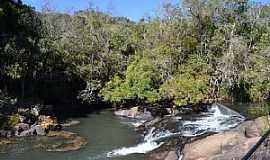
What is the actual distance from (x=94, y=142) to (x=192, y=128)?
544 cm

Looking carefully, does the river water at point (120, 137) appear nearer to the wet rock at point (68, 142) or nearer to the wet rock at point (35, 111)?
the wet rock at point (68, 142)

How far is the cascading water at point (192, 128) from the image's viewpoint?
74.4 ft

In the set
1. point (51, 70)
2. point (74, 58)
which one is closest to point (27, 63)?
point (51, 70)

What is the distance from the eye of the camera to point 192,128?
2478 cm

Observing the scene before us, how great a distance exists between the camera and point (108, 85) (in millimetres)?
37719

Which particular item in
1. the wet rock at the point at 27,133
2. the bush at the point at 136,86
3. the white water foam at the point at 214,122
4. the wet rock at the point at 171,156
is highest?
the bush at the point at 136,86

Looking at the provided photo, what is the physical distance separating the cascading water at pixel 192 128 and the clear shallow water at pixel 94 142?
78 centimetres

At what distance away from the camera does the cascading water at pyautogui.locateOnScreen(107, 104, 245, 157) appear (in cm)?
2267

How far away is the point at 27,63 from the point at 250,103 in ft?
58.6

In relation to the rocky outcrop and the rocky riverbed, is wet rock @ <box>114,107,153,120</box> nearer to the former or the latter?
the rocky riverbed

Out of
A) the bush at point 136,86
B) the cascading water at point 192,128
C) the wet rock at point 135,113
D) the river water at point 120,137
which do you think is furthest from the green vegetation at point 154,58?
the river water at point 120,137

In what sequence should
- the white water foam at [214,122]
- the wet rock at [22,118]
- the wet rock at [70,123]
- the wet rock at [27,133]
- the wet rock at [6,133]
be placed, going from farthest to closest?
the wet rock at [70,123] < the wet rock at [22,118] < the wet rock at [27,133] < the wet rock at [6,133] < the white water foam at [214,122]

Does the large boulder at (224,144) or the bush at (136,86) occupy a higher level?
the bush at (136,86)

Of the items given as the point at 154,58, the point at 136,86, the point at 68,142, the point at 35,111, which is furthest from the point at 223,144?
the point at 154,58
